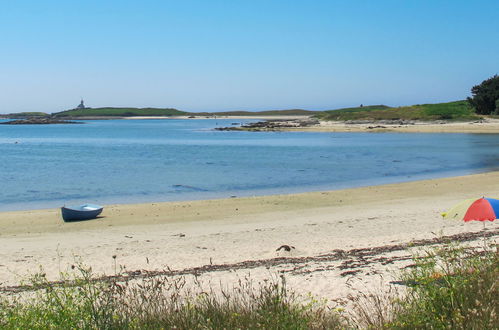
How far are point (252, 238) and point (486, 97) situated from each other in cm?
8146

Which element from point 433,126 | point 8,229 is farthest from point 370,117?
point 8,229

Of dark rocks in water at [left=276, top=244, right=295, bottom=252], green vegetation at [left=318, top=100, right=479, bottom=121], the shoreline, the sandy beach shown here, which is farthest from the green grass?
green vegetation at [left=318, top=100, right=479, bottom=121]

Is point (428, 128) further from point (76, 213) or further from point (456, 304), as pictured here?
point (456, 304)

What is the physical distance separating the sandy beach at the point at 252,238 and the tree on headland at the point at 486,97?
226ft

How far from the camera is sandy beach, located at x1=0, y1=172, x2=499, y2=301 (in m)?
9.88

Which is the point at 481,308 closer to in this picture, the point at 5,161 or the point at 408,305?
the point at 408,305

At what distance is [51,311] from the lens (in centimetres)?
548

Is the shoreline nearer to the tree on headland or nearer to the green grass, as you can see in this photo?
the tree on headland

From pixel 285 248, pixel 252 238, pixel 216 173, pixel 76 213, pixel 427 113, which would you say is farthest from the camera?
pixel 427 113

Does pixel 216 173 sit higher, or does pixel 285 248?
pixel 285 248

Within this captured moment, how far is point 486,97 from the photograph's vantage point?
85.2m

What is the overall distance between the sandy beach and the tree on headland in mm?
68781

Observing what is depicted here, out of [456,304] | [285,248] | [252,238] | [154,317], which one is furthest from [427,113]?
[154,317]

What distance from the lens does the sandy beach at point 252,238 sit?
32.4ft
